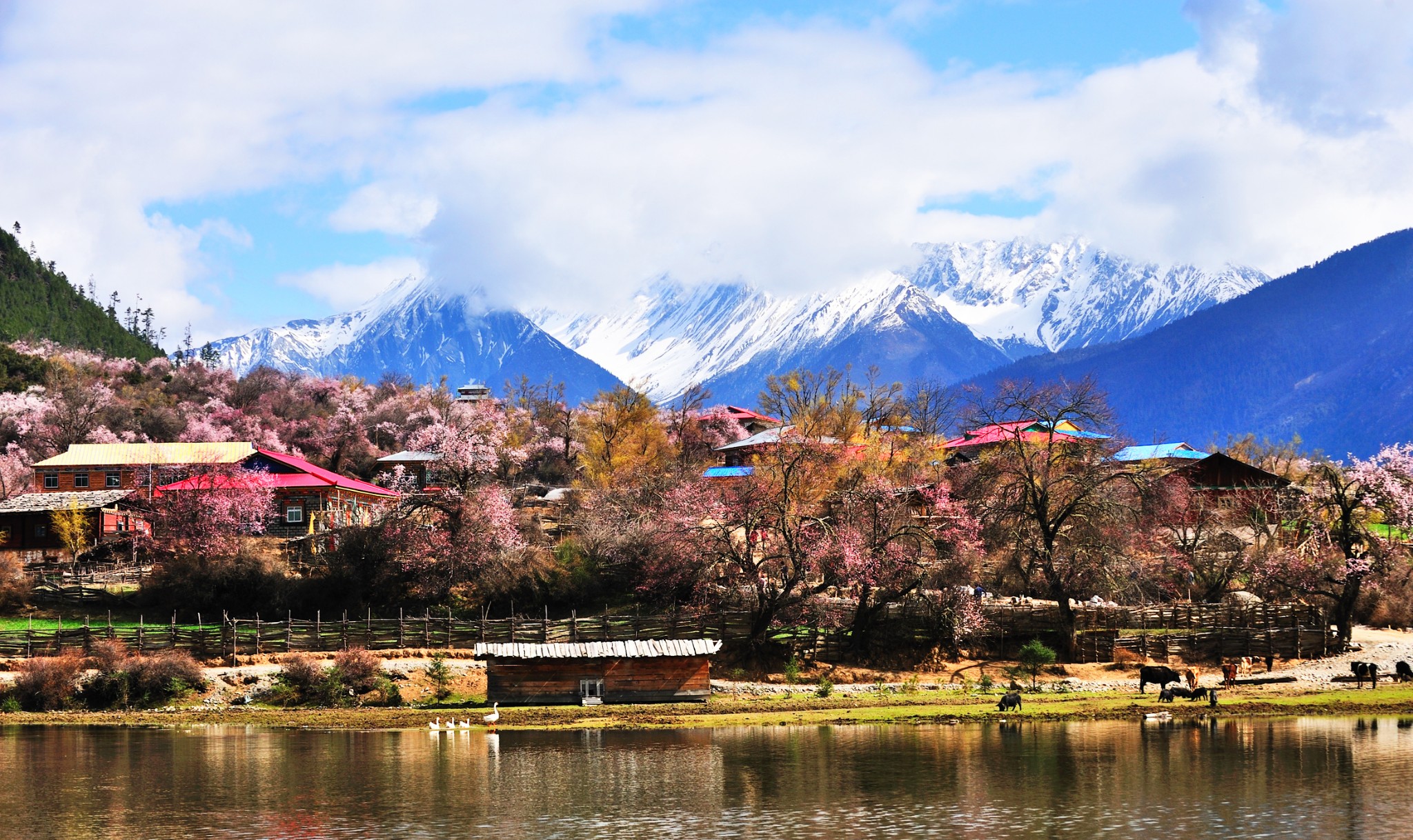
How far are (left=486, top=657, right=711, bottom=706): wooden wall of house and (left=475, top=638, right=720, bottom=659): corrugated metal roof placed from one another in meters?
0.39

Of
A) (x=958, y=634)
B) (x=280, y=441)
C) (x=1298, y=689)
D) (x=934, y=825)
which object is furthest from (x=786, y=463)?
(x=280, y=441)

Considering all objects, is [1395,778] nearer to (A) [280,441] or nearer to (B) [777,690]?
(B) [777,690]

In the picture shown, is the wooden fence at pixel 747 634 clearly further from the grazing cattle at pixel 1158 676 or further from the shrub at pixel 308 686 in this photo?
the grazing cattle at pixel 1158 676

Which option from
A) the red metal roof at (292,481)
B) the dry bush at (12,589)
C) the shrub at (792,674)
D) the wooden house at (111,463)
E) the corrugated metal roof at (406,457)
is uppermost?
the corrugated metal roof at (406,457)

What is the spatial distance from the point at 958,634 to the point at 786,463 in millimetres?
13870

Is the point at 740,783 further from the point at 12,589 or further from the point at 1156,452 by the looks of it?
the point at 1156,452

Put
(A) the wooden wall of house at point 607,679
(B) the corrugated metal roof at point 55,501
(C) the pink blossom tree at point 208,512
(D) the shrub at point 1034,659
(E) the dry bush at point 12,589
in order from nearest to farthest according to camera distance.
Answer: (A) the wooden wall of house at point 607,679 → (D) the shrub at point 1034,659 → (E) the dry bush at point 12,589 → (C) the pink blossom tree at point 208,512 → (B) the corrugated metal roof at point 55,501

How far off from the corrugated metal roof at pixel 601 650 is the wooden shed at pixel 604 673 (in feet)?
0.09

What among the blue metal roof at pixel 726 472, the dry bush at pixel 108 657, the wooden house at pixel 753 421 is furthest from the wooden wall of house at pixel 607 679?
the wooden house at pixel 753 421

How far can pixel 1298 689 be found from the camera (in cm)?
5294

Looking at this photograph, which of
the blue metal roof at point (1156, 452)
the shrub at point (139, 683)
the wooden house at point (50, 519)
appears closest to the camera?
the shrub at point (139, 683)

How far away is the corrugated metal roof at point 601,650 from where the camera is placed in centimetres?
5222

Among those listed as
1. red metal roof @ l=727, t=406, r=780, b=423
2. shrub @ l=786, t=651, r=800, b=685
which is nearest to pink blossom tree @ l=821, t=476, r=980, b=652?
shrub @ l=786, t=651, r=800, b=685

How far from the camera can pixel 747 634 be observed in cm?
6062
